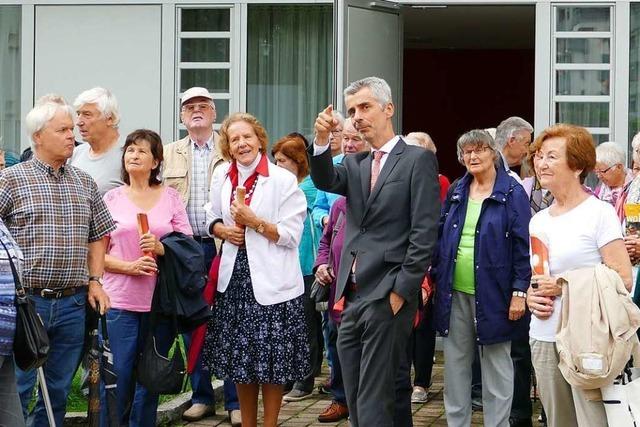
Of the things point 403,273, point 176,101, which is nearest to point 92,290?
point 403,273

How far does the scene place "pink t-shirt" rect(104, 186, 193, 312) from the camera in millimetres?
7523

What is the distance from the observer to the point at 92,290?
22.6 feet

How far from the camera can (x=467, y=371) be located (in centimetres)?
743

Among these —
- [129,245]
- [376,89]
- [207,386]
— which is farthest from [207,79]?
[376,89]

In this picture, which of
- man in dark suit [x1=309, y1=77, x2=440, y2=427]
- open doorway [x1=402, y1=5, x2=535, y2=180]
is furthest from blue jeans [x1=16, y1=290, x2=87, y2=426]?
open doorway [x1=402, y1=5, x2=535, y2=180]

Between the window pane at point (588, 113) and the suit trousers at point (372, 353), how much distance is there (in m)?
5.75

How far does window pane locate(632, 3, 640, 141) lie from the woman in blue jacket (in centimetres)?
476

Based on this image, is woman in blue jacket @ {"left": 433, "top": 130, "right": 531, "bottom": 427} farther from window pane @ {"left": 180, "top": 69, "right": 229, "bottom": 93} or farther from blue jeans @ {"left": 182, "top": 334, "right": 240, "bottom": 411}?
window pane @ {"left": 180, "top": 69, "right": 229, "bottom": 93}

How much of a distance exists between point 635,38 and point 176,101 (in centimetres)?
446

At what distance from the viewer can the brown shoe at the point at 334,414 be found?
8.41 meters

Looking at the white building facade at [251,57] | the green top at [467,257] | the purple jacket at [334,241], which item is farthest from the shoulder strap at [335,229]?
the white building facade at [251,57]

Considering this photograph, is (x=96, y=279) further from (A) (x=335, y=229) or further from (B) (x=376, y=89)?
(B) (x=376, y=89)

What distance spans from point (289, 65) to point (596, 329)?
7.43 metres

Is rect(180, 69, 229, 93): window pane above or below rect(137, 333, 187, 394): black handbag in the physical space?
above
